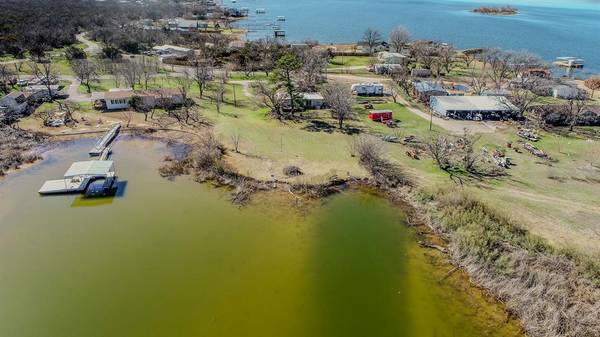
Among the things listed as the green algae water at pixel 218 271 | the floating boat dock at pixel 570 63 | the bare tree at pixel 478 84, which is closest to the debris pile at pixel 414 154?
the green algae water at pixel 218 271

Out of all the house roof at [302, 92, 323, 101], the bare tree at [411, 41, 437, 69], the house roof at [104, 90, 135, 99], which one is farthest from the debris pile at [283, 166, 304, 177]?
the bare tree at [411, 41, 437, 69]

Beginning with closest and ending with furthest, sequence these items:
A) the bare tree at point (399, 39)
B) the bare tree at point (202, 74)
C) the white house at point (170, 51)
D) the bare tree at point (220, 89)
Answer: the bare tree at point (220, 89), the bare tree at point (202, 74), the white house at point (170, 51), the bare tree at point (399, 39)

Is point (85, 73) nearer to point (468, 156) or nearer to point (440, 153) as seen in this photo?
point (440, 153)

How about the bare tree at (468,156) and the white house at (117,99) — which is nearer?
the bare tree at (468,156)

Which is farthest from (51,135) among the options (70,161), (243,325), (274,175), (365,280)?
(365,280)

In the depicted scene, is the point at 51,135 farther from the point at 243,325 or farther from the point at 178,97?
the point at 243,325

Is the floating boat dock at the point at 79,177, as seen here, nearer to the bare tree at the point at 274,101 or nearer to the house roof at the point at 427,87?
the bare tree at the point at 274,101

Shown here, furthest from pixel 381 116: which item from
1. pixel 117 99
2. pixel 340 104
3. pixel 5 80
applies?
pixel 5 80
